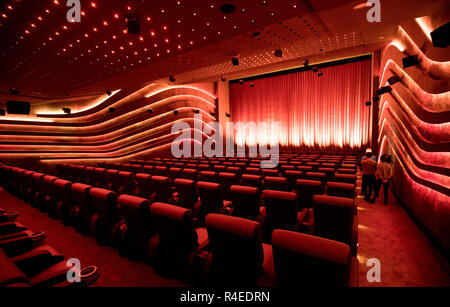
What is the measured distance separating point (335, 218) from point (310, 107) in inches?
567

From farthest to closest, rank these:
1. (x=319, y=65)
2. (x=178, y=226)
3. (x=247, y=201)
→ (x=319, y=65), (x=247, y=201), (x=178, y=226)

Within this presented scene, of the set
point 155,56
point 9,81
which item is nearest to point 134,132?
point 9,81

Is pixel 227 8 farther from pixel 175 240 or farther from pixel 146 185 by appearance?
pixel 175 240

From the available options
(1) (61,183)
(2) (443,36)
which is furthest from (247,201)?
(2) (443,36)

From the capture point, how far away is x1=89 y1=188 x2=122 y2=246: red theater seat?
102 inches

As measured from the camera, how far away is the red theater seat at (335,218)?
217 cm

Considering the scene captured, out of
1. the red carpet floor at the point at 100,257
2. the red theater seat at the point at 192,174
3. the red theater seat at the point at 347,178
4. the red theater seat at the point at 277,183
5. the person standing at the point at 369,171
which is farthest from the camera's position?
the person standing at the point at 369,171

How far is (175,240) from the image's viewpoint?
1.98 m

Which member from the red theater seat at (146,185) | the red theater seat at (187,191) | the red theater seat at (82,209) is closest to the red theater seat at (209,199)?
the red theater seat at (187,191)

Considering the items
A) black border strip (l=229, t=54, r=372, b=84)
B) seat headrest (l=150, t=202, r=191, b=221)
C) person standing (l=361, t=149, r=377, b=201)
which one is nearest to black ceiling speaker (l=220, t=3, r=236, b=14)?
seat headrest (l=150, t=202, r=191, b=221)

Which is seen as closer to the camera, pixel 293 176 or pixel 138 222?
pixel 138 222

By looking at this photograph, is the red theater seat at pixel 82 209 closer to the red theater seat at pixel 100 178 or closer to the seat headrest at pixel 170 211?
the seat headrest at pixel 170 211

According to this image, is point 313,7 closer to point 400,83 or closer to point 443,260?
point 400,83

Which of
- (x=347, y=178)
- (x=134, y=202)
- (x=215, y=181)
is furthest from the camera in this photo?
(x=215, y=181)
